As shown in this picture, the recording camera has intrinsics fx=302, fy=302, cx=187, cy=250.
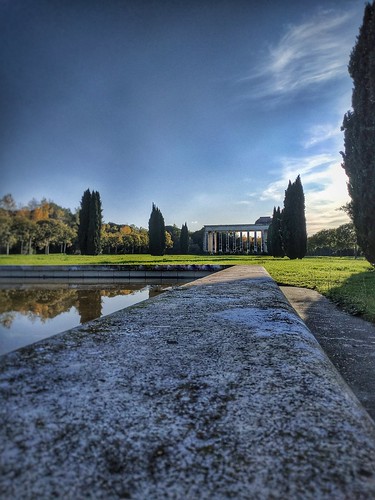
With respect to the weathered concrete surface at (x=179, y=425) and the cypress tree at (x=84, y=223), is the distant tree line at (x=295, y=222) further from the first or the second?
the weathered concrete surface at (x=179, y=425)

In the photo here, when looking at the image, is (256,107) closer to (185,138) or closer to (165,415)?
(185,138)

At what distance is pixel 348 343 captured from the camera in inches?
102

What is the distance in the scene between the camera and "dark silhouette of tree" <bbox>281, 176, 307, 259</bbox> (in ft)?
78.7

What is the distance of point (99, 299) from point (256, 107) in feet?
28.6

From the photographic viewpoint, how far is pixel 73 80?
36.7 feet

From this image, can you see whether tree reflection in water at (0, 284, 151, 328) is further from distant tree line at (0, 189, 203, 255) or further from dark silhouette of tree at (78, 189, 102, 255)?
dark silhouette of tree at (78, 189, 102, 255)

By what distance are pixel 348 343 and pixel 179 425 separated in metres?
2.41

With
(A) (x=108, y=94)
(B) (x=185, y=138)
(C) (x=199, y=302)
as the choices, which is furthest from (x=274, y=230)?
(C) (x=199, y=302)

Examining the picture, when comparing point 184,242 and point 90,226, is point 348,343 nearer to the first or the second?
point 90,226

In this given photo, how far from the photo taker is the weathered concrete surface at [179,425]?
1.69 ft

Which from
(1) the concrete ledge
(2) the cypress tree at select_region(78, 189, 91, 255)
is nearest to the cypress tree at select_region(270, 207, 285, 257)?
(2) the cypress tree at select_region(78, 189, 91, 255)

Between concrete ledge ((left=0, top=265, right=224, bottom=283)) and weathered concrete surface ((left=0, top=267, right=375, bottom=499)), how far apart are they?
8.19 metres

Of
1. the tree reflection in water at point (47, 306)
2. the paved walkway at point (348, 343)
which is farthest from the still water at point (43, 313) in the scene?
the paved walkway at point (348, 343)

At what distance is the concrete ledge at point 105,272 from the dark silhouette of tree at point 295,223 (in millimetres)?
16063
